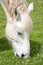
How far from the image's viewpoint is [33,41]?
398 inches

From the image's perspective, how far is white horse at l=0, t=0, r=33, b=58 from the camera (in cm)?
741

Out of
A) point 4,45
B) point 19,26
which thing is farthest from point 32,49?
point 19,26

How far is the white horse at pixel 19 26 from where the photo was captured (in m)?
7.41

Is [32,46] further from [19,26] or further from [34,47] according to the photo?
[19,26]

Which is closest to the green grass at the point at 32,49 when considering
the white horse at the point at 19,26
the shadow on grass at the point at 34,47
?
the shadow on grass at the point at 34,47

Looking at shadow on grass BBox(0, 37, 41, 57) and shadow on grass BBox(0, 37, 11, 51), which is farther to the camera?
shadow on grass BBox(0, 37, 11, 51)

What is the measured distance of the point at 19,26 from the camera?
7.46 m

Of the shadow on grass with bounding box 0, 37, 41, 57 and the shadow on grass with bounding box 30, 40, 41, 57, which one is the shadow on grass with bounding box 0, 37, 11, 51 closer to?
the shadow on grass with bounding box 0, 37, 41, 57

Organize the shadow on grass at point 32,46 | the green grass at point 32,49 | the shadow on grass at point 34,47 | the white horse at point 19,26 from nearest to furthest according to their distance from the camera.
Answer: the white horse at point 19,26 → the green grass at point 32,49 → the shadow on grass at point 34,47 → the shadow on grass at point 32,46

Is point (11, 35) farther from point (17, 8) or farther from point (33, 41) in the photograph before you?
point (33, 41)

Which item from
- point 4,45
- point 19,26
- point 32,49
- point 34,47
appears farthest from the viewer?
point 4,45

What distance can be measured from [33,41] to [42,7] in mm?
6177

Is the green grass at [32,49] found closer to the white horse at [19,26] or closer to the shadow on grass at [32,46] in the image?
the shadow on grass at [32,46]

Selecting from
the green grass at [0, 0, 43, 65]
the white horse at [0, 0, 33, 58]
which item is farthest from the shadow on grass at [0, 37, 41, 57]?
the white horse at [0, 0, 33, 58]
